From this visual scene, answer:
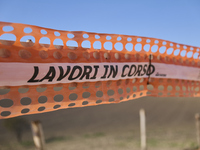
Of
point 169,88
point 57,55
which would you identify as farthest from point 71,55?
point 169,88

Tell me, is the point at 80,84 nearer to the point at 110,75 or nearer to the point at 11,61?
the point at 110,75

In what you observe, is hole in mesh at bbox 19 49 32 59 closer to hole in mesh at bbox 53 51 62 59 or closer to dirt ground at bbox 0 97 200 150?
hole in mesh at bbox 53 51 62 59

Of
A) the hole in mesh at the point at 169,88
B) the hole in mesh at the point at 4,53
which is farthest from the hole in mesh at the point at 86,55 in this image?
the hole in mesh at the point at 169,88

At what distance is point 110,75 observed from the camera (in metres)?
2.17

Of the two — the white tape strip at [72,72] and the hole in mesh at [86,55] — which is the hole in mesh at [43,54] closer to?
the white tape strip at [72,72]

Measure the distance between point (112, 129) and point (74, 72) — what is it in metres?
2.00

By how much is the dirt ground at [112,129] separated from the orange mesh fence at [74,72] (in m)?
0.98

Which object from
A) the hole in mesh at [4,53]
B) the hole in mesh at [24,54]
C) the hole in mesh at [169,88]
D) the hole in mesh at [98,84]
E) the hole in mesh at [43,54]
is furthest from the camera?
the hole in mesh at [169,88]

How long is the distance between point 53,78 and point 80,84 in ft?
1.24

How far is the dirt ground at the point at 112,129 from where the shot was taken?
276 centimetres

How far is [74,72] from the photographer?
6.08ft

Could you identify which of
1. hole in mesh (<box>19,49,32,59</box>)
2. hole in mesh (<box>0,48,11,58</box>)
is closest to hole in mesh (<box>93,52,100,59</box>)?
hole in mesh (<box>19,49,32,59</box>)

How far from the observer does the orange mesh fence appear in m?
1.55

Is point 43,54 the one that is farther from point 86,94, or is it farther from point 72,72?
point 86,94
